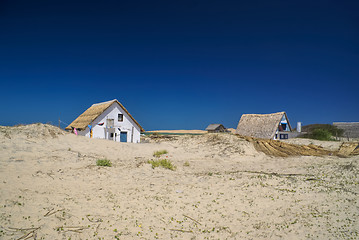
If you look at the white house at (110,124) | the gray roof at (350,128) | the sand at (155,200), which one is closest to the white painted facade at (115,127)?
the white house at (110,124)

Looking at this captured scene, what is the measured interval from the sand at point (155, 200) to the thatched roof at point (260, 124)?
14800 mm

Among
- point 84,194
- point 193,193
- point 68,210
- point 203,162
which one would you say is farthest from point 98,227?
point 203,162

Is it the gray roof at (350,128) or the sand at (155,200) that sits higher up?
the gray roof at (350,128)

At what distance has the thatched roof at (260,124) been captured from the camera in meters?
26.0

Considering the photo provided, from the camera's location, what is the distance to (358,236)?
5.16 meters

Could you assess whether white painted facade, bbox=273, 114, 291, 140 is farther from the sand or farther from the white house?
the sand

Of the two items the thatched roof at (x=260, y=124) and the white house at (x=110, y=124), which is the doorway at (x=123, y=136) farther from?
the thatched roof at (x=260, y=124)

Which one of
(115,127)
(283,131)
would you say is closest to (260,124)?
(283,131)

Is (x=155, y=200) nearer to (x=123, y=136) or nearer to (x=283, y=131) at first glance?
(x=123, y=136)

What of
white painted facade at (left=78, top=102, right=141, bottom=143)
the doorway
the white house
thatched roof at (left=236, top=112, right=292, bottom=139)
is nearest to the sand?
the white house

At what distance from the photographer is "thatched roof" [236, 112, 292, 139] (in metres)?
26.0

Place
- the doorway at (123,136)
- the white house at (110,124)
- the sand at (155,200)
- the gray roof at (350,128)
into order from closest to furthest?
the sand at (155,200) < the white house at (110,124) < the doorway at (123,136) < the gray roof at (350,128)

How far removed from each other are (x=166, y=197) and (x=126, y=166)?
4281 millimetres

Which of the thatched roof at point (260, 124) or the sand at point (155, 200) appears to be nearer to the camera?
the sand at point (155, 200)
